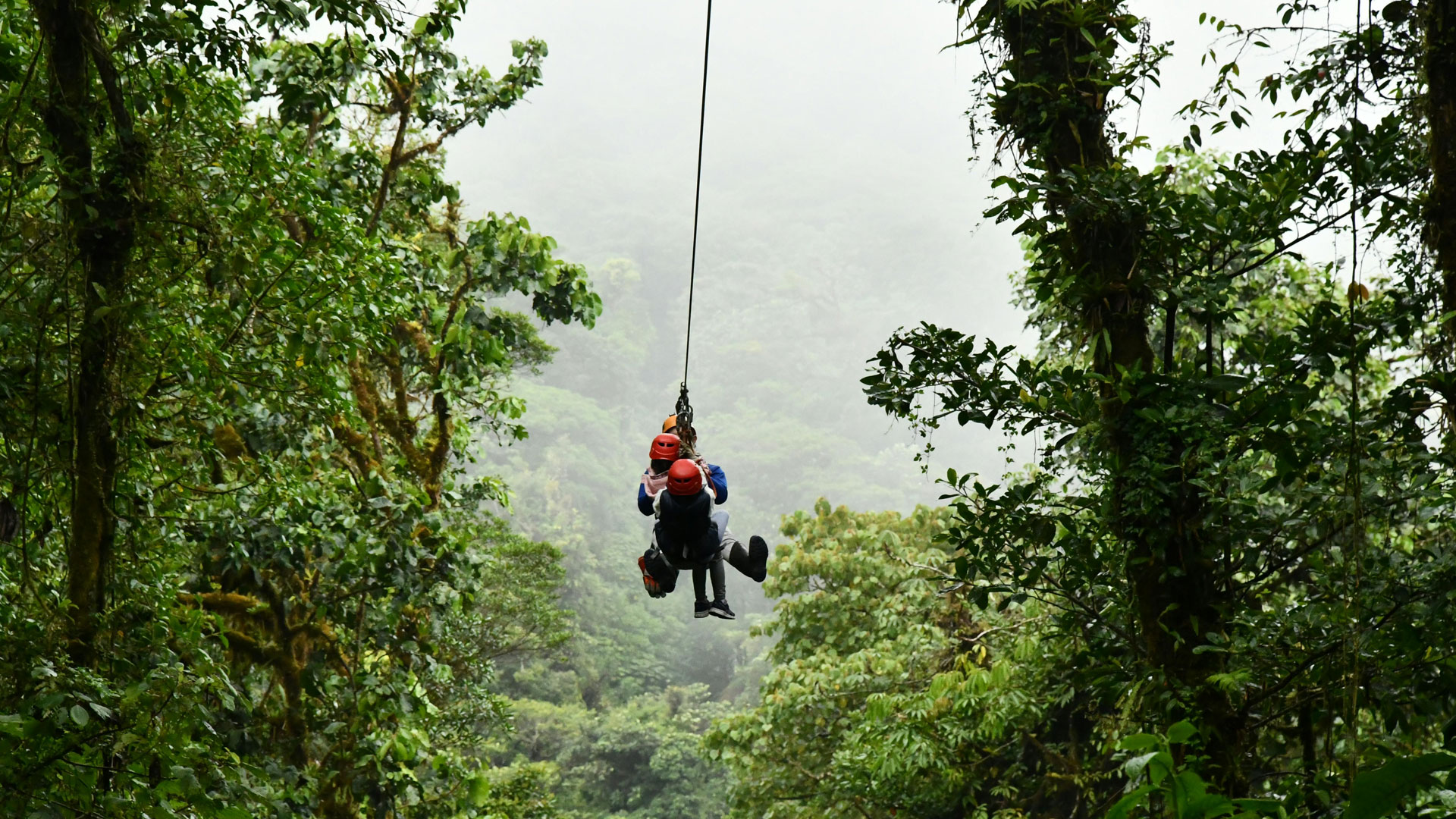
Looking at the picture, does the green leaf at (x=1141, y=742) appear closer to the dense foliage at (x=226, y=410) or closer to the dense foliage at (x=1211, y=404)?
the dense foliage at (x=226, y=410)

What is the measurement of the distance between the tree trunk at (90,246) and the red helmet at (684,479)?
5.46ft

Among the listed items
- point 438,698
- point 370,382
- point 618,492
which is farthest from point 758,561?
point 618,492

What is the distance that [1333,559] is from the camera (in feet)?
9.92

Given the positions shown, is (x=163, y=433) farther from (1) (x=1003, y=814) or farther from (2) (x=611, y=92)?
(2) (x=611, y=92)

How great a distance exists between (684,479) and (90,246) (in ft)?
6.02

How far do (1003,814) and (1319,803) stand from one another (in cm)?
429

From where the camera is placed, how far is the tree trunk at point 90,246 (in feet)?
6.72

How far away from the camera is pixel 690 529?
376 centimetres

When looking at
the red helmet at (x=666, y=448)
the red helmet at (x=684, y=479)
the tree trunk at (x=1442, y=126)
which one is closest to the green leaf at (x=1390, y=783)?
the tree trunk at (x=1442, y=126)

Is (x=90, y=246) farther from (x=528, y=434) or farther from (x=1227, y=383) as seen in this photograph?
(x=528, y=434)

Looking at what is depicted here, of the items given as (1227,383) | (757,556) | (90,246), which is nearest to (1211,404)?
(1227,383)

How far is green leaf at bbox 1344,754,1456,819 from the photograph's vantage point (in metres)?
0.73

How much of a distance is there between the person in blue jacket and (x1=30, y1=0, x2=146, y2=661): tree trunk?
1.70 meters

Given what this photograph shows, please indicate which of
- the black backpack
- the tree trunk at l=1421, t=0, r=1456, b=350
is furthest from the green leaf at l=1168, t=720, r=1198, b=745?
the black backpack
